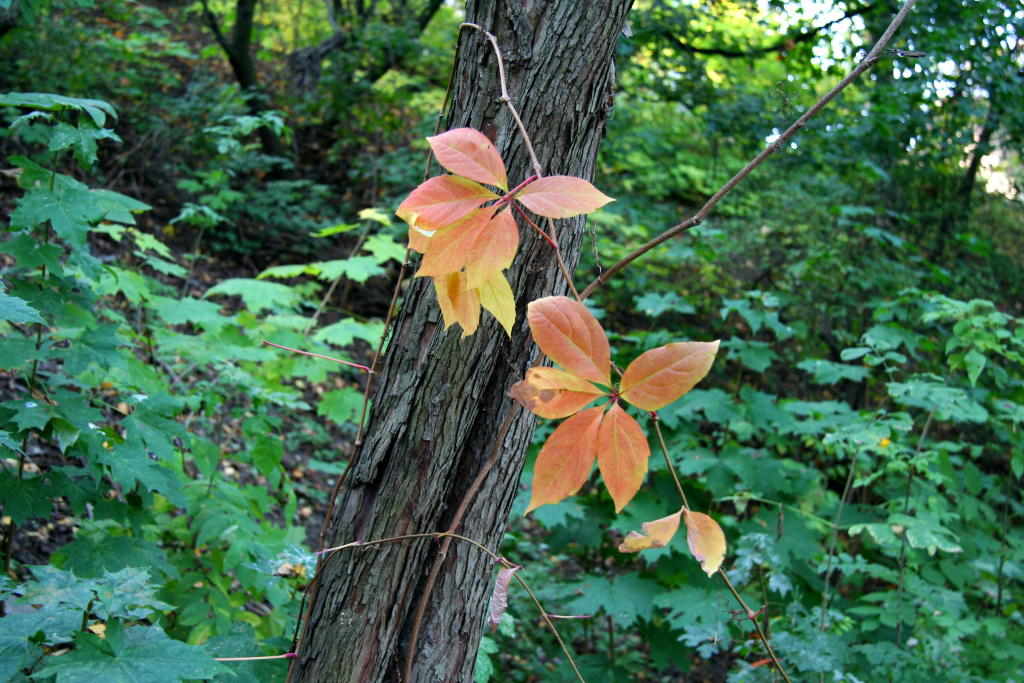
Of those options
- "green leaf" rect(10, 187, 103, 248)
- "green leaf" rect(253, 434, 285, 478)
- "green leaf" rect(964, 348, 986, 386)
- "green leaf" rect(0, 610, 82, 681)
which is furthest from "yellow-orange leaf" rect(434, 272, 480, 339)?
"green leaf" rect(964, 348, 986, 386)

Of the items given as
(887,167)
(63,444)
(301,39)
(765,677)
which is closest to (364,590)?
(63,444)

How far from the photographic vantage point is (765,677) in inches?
64.0

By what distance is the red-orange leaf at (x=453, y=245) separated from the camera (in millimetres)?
711

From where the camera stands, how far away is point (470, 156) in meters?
0.73

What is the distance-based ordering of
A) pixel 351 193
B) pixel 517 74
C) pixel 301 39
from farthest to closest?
pixel 301 39
pixel 351 193
pixel 517 74

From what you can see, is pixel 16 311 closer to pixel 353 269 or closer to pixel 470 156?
pixel 470 156

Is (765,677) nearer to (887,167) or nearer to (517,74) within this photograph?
(517,74)

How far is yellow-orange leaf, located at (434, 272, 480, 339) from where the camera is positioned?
80cm

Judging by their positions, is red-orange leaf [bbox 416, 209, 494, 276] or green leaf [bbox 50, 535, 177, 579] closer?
red-orange leaf [bbox 416, 209, 494, 276]

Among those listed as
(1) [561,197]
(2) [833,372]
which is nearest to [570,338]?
(1) [561,197]

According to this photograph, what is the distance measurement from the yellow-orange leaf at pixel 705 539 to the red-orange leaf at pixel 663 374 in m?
0.16

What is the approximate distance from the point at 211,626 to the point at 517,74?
5.60 feet

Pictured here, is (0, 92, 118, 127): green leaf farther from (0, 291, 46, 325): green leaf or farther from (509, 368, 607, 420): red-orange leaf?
(509, 368, 607, 420): red-orange leaf

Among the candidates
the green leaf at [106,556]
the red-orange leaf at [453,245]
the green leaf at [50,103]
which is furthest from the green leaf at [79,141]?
the red-orange leaf at [453,245]
